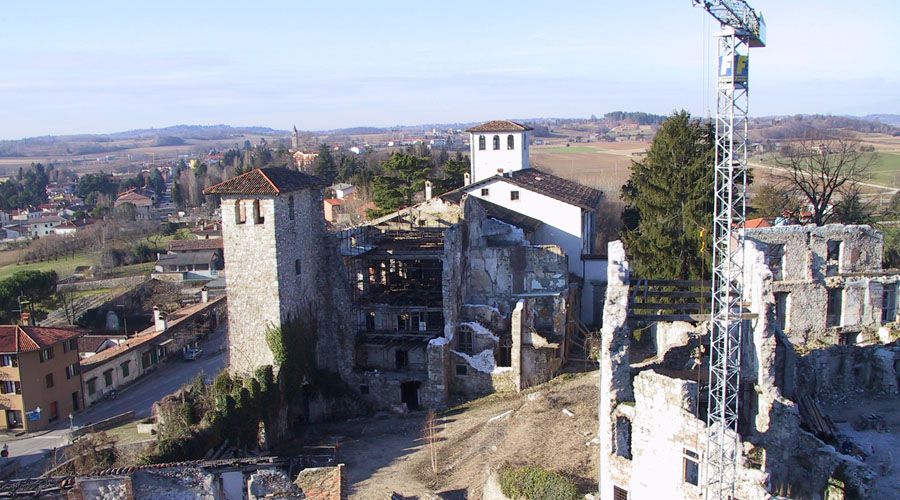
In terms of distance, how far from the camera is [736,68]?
56.5ft

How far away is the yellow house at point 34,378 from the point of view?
32219 millimetres

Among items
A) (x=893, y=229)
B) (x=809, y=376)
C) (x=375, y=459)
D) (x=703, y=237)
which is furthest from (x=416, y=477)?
(x=893, y=229)

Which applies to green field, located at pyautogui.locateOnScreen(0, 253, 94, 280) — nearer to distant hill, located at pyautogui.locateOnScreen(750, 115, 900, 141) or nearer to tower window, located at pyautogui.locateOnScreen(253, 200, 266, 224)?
tower window, located at pyautogui.locateOnScreen(253, 200, 266, 224)

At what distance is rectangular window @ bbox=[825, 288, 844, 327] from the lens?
98.3ft

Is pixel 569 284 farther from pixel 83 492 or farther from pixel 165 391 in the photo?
pixel 83 492

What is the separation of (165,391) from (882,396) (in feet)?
103

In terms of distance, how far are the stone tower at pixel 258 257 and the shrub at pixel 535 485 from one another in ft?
39.0

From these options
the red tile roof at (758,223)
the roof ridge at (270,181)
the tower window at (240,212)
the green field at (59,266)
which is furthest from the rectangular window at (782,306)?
the green field at (59,266)

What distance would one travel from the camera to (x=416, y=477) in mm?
23547

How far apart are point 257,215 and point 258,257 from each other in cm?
162

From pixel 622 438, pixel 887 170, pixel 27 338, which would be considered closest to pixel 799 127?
pixel 887 170

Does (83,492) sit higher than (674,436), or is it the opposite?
(674,436)

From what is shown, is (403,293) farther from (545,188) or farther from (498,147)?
(498,147)

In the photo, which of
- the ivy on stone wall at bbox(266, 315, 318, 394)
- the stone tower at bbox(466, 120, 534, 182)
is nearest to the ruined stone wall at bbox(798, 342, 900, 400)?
the ivy on stone wall at bbox(266, 315, 318, 394)
